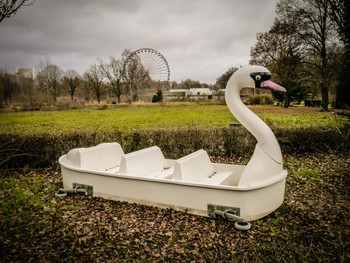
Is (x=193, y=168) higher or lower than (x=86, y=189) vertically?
higher

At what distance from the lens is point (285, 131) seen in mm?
9367

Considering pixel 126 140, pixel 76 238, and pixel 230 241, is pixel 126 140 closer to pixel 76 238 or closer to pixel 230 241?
pixel 76 238

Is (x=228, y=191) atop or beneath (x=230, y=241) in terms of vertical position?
atop

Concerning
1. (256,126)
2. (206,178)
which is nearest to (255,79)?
(256,126)

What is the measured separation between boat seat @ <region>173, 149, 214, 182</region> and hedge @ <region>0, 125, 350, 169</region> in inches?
124

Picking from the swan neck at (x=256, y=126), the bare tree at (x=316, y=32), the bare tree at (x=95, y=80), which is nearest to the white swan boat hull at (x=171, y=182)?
the swan neck at (x=256, y=126)

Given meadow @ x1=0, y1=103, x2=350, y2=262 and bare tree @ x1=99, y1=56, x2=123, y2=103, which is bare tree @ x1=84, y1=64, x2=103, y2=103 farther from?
meadow @ x1=0, y1=103, x2=350, y2=262

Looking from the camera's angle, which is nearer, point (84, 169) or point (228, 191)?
point (228, 191)

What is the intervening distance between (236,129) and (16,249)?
7271mm

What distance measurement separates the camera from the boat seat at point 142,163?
5.49 metres

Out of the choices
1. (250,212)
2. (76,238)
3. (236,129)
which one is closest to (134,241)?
(76,238)

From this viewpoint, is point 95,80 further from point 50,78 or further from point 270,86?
point 270,86

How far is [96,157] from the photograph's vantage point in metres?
6.25

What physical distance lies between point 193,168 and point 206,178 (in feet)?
1.68
